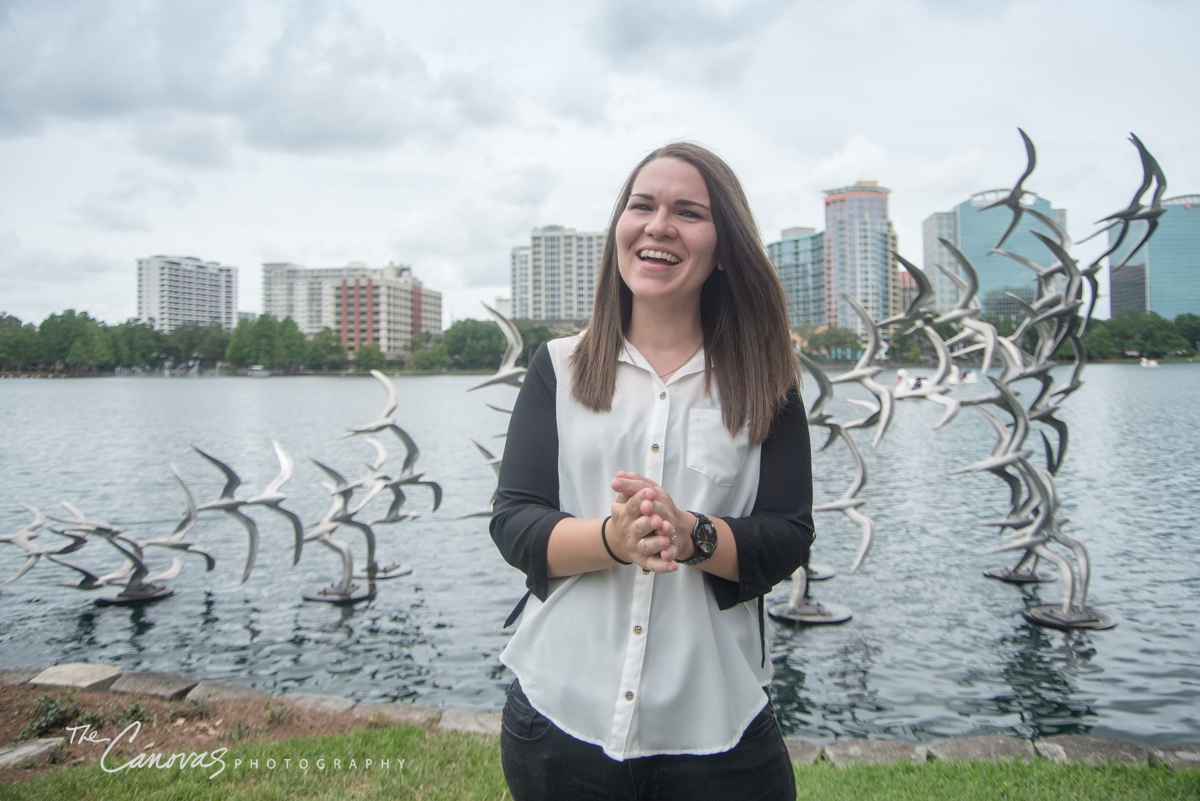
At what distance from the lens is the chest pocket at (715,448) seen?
5.57 ft

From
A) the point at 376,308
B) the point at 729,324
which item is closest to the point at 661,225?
the point at 729,324

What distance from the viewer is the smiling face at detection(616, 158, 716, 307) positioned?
1789 millimetres

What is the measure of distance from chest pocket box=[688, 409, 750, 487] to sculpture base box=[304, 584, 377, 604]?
9203mm

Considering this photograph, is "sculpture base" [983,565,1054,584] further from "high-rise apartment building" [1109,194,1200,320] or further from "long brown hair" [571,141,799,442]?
"high-rise apartment building" [1109,194,1200,320]

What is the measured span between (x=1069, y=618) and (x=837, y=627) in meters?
2.19

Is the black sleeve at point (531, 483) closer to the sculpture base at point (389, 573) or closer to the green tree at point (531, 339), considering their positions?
the green tree at point (531, 339)

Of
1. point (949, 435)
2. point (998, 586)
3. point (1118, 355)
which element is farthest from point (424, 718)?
point (1118, 355)

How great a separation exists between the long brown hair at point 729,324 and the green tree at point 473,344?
8994 cm

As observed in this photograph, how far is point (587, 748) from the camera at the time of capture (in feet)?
5.37

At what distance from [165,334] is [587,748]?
118932 millimetres

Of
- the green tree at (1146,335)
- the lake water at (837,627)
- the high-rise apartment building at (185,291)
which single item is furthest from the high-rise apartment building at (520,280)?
the lake water at (837,627)

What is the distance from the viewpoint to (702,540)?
1574 mm

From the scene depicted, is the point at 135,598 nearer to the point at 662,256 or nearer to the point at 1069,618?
the point at 1069,618

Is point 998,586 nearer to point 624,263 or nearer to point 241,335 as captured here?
point 624,263
